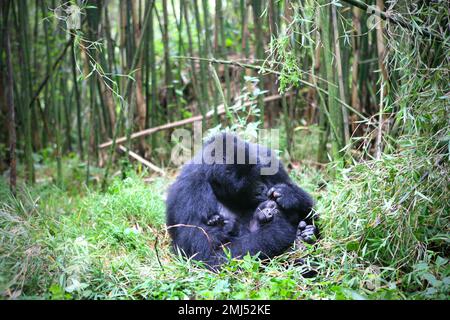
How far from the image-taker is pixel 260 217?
153 inches

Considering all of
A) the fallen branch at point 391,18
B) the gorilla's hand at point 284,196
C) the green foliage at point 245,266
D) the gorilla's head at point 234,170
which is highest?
the fallen branch at point 391,18

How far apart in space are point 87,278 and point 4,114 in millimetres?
5053

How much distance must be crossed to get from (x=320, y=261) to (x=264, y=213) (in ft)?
1.92

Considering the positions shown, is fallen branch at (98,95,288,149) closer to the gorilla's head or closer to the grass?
the gorilla's head

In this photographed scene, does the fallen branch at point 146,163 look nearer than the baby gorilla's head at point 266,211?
No

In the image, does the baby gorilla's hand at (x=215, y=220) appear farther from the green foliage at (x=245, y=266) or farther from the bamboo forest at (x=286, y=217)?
the green foliage at (x=245, y=266)

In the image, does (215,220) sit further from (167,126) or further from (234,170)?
(167,126)

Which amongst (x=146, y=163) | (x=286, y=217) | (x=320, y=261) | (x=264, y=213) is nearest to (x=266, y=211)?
(x=264, y=213)

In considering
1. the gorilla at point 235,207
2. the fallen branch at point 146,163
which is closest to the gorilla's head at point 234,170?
the gorilla at point 235,207

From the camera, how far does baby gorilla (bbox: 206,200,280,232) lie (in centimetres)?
385

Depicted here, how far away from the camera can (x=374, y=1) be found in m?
4.58

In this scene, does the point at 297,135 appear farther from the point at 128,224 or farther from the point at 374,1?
the point at 128,224

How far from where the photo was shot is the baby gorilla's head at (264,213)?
12.6 feet
